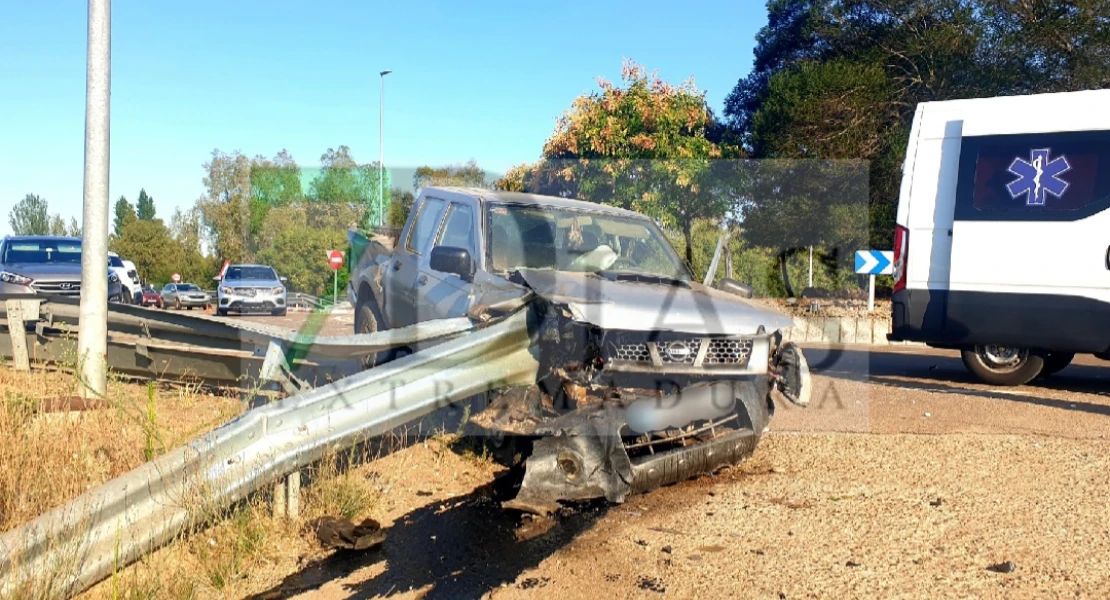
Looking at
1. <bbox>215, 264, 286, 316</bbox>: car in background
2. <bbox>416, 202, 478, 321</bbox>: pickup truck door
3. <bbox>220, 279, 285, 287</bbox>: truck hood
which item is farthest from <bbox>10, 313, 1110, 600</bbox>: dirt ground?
<bbox>220, 279, 285, 287</bbox>: truck hood

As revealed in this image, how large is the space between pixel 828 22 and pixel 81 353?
2352cm

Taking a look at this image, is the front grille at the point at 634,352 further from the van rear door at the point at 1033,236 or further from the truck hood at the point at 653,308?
the van rear door at the point at 1033,236

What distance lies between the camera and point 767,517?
4582 mm

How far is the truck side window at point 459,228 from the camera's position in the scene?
6555 millimetres

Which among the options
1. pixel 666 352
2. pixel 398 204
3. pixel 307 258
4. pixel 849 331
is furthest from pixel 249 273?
pixel 666 352

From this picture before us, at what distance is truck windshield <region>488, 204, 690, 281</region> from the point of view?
6277mm

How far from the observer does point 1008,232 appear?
8.54 meters

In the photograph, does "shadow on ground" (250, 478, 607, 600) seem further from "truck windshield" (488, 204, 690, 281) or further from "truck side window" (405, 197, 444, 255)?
"truck side window" (405, 197, 444, 255)

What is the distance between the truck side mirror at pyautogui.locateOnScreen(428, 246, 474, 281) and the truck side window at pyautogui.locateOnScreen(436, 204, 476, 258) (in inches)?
15.5

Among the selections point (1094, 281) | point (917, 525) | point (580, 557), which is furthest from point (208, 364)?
point (1094, 281)

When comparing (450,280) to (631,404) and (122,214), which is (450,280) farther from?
(122,214)

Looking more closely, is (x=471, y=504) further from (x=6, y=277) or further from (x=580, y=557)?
(x=6, y=277)

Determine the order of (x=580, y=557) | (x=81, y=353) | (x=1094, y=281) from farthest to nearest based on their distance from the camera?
(x=1094, y=281)
(x=81, y=353)
(x=580, y=557)

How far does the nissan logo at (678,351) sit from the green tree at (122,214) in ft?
253
